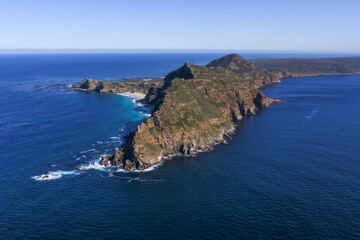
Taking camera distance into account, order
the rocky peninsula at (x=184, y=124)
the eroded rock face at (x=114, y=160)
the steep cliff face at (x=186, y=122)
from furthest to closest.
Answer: the steep cliff face at (x=186, y=122) → the rocky peninsula at (x=184, y=124) → the eroded rock face at (x=114, y=160)

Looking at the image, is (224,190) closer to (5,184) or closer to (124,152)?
(124,152)

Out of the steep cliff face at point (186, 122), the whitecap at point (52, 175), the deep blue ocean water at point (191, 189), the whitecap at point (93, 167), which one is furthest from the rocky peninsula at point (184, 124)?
the whitecap at point (52, 175)

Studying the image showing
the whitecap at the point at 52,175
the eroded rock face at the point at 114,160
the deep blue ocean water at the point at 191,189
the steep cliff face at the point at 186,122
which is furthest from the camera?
the steep cliff face at the point at 186,122

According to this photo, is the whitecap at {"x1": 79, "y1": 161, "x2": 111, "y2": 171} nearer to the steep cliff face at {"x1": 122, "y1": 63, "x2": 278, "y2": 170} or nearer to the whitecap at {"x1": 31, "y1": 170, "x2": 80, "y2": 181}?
the whitecap at {"x1": 31, "y1": 170, "x2": 80, "y2": 181}

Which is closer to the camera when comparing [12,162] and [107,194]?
[107,194]

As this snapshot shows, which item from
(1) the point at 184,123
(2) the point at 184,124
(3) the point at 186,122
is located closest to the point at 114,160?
(2) the point at 184,124

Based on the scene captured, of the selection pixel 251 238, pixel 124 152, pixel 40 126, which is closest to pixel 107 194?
pixel 124 152

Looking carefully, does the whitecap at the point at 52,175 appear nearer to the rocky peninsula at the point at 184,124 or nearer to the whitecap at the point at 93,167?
the whitecap at the point at 93,167

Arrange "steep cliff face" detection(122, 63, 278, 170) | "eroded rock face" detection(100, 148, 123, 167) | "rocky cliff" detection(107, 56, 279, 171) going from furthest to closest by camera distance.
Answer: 1. "steep cliff face" detection(122, 63, 278, 170)
2. "rocky cliff" detection(107, 56, 279, 171)
3. "eroded rock face" detection(100, 148, 123, 167)

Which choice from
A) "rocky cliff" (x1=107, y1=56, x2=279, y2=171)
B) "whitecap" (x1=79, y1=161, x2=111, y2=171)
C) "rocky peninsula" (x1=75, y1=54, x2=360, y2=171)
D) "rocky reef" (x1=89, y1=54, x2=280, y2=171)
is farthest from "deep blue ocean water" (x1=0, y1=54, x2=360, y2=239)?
"rocky cliff" (x1=107, y1=56, x2=279, y2=171)
